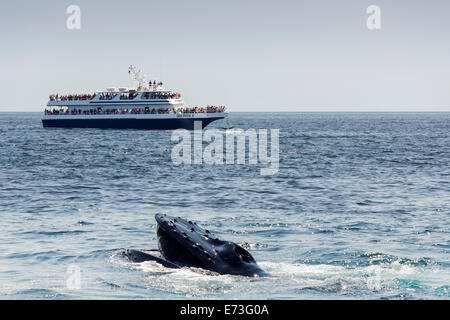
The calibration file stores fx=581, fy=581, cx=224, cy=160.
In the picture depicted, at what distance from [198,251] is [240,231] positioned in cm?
727

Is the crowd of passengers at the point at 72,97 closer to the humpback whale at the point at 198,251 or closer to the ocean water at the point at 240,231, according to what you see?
the ocean water at the point at 240,231

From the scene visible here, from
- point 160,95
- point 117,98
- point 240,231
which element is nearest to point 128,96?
point 117,98

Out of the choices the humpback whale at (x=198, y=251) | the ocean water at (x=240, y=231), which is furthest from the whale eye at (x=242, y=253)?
the ocean water at (x=240, y=231)

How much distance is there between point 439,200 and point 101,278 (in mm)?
19054

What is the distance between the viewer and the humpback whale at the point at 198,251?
13531 millimetres

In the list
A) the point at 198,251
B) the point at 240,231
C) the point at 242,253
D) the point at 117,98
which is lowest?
the point at 240,231

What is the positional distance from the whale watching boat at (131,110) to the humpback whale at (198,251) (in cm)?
10156

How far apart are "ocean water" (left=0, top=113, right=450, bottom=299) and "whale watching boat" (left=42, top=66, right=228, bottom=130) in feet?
242

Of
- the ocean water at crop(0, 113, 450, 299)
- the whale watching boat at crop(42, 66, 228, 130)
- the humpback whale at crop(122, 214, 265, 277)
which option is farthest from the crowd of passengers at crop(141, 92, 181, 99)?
the humpback whale at crop(122, 214, 265, 277)

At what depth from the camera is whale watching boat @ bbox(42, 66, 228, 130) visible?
116938 millimetres

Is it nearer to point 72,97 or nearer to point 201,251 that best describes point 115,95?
point 72,97

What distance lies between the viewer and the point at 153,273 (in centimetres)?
1442

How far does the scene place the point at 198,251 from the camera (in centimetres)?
1373
